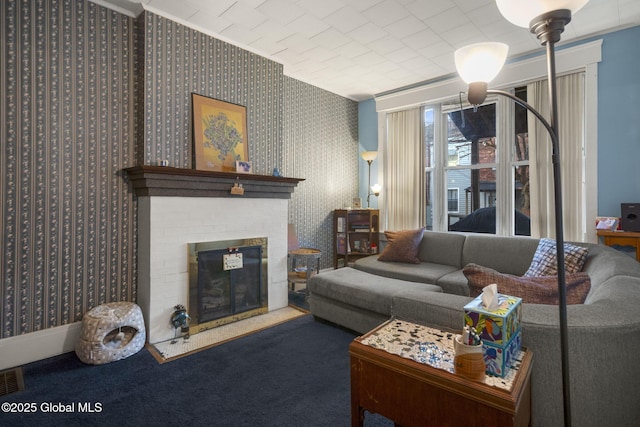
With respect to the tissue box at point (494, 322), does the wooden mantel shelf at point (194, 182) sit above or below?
above

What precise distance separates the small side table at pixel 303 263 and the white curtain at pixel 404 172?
54.7 inches

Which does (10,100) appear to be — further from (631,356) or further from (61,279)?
(631,356)

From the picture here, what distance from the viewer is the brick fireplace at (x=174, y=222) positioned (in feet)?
8.21

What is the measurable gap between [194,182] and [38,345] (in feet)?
5.20

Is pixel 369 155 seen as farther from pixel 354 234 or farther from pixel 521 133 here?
pixel 521 133

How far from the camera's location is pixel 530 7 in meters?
1.01

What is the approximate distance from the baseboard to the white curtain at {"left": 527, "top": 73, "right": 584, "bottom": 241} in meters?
4.33

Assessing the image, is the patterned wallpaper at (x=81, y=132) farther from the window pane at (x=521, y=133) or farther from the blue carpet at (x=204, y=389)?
the window pane at (x=521, y=133)

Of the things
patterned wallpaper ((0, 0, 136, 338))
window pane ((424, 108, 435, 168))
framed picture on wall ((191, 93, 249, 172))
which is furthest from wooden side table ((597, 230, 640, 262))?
patterned wallpaper ((0, 0, 136, 338))

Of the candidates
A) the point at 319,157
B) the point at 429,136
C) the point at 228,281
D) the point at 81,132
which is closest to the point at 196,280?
the point at 228,281

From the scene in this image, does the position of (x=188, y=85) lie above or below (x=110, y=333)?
above

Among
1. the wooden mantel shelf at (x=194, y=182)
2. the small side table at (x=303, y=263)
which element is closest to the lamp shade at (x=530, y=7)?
the wooden mantel shelf at (x=194, y=182)

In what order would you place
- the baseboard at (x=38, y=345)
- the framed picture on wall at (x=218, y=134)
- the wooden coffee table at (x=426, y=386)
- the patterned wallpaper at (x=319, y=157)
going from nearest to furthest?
the wooden coffee table at (x=426, y=386) → the baseboard at (x=38, y=345) → the framed picture on wall at (x=218, y=134) → the patterned wallpaper at (x=319, y=157)

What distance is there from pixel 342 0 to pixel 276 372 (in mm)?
2780
